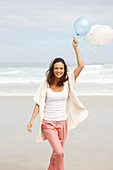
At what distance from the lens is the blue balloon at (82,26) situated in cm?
346

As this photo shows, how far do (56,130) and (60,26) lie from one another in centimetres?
2393

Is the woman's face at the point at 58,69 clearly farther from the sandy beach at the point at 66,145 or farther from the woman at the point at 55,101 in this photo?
the sandy beach at the point at 66,145

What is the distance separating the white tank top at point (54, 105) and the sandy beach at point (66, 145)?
1.05 metres

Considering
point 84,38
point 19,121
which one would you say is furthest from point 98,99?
point 84,38

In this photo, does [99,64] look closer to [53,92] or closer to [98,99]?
[98,99]

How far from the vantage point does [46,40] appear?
89.4 feet

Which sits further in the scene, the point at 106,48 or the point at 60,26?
the point at 60,26

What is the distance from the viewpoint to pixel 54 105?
330cm

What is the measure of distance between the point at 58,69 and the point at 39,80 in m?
13.2

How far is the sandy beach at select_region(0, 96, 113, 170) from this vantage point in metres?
4.17

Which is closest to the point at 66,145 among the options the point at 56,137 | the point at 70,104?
the point at 70,104

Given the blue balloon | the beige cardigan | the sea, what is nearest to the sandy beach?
the beige cardigan

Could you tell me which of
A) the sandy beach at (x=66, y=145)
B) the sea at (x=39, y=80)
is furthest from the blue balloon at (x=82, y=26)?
the sea at (x=39, y=80)

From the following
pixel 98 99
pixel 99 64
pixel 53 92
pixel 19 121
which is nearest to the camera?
pixel 53 92
